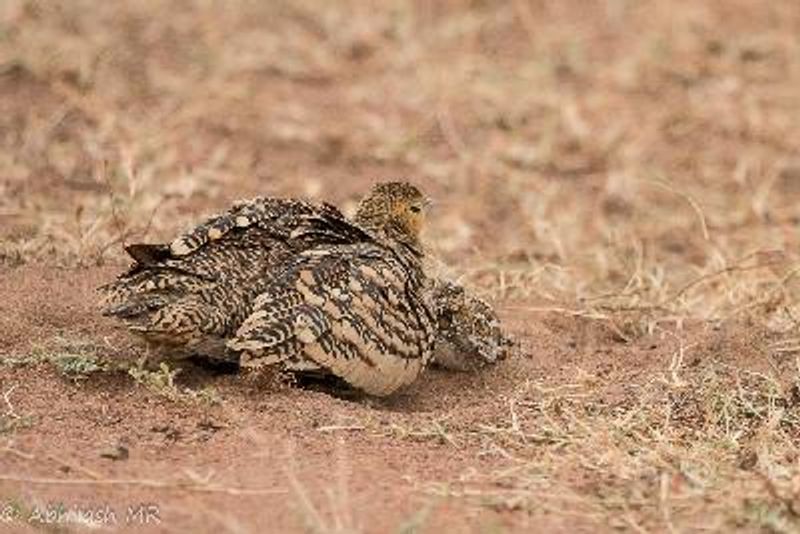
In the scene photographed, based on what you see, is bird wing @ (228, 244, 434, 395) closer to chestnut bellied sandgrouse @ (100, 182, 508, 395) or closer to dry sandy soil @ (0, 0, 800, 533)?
chestnut bellied sandgrouse @ (100, 182, 508, 395)

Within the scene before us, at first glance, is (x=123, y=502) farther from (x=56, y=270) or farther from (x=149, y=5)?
(x=149, y=5)

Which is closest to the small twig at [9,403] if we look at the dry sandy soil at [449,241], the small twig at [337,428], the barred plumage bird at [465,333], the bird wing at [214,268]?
the dry sandy soil at [449,241]

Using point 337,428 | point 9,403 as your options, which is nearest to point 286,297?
point 337,428

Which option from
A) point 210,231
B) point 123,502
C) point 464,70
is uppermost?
point 464,70

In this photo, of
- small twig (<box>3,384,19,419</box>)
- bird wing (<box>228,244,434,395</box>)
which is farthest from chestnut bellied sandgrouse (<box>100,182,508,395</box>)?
small twig (<box>3,384,19,419</box>)

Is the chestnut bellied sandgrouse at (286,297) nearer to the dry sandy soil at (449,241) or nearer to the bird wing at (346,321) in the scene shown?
the bird wing at (346,321)

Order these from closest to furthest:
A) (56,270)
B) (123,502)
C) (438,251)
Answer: (123,502) → (56,270) → (438,251)

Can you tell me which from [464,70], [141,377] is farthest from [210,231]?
[464,70]
